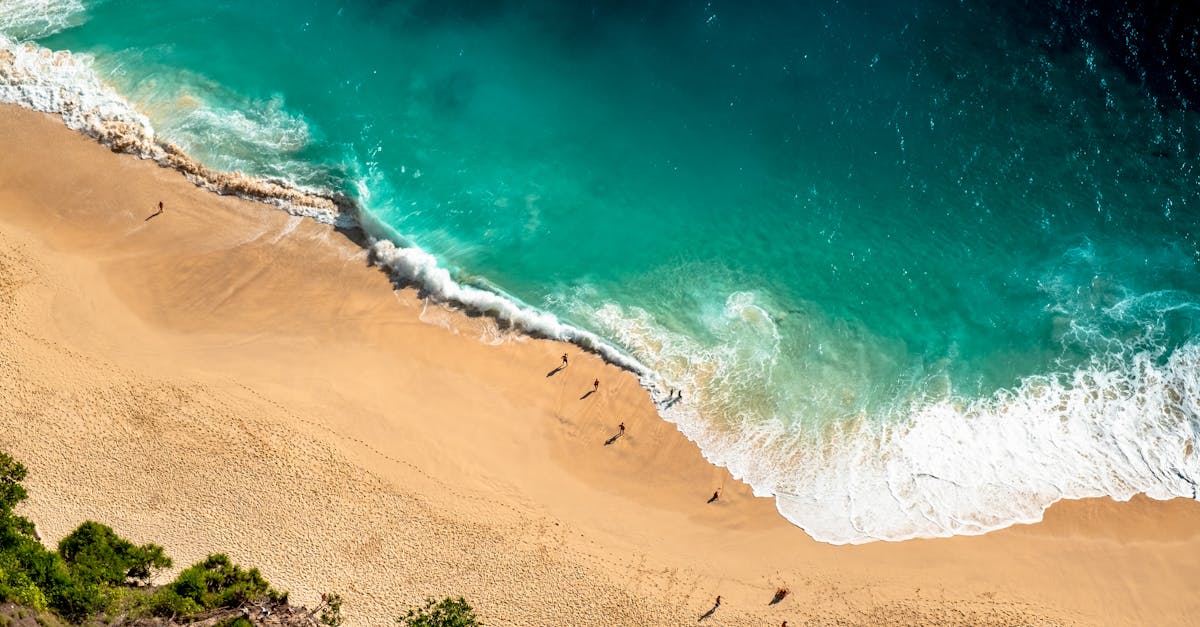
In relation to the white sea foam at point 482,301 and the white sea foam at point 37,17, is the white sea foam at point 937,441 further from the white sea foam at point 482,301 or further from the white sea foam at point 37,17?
the white sea foam at point 37,17

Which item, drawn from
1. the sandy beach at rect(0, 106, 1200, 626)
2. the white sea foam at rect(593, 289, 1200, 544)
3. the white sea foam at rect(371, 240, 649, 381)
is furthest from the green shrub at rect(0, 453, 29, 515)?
the white sea foam at rect(593, 289, 1200, 544)

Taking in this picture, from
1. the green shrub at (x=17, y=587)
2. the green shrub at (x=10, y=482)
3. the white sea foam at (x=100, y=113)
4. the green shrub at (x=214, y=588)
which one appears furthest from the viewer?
the white sea foam at (x=100, y=113)

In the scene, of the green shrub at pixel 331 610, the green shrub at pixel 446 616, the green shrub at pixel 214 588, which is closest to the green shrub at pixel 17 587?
the green shrub at pixel 214 588

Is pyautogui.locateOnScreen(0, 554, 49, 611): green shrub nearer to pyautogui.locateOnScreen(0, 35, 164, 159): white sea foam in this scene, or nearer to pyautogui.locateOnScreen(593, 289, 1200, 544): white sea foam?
pyautogui.locateOnScreen(0, 35, 164, 159): white sea foam

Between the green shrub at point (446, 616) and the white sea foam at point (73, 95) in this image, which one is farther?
the white sea foam at point (73, 95)

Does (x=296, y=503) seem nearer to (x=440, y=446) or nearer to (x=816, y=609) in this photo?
(x=440, y=446)

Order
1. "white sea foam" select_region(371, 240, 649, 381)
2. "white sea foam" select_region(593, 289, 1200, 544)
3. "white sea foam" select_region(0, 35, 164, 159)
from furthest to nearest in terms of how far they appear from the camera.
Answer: "white sea foam" select_region(0, 35, 164, 159) → "white sea foam" select_region(371, 240, 649, 381) → "white sea foam" select_region(593, 289, 1200, 544)

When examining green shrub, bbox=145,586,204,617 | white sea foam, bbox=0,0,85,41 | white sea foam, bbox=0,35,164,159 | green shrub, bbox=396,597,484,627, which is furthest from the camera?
white sea foam, bbox=0,0,85,41

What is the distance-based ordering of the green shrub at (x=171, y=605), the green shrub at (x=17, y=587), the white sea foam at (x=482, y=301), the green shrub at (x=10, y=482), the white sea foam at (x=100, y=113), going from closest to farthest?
1. the green shrub at (x=17, y=587)
2. the green shrub at (x=171, y=605)
3. the green shrub at (x=10, y=482)
4. the white sea foam at (x=482, y=301)
5. the white sea foam at (x=100, y=113)
